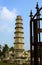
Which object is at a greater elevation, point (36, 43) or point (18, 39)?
point (18, 39)

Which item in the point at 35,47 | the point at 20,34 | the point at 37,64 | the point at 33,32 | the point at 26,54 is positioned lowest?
the point at 37,64

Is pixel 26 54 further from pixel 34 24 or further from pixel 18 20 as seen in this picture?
pixel 34 24

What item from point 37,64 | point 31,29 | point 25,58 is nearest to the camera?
point 37,64

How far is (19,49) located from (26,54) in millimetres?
1128

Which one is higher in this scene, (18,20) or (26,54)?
(18,20)

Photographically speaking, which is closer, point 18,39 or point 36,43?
point 36,43

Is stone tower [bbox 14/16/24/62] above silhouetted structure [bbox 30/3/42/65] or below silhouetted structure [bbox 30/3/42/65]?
above

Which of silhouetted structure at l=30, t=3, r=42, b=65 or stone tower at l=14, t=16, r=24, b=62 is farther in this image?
stone tower at l=14, t=16, r=24, b=62

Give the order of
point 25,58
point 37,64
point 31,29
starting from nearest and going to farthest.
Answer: point 37,64 < point 31,29 < point 25,58

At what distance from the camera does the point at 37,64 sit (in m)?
6.14

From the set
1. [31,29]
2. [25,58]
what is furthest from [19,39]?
[31,29]

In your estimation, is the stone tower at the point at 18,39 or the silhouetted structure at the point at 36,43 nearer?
the silhouetted structure at the point at 36,43

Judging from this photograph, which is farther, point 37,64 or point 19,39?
point 19,39

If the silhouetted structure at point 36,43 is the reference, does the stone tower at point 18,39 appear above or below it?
above
